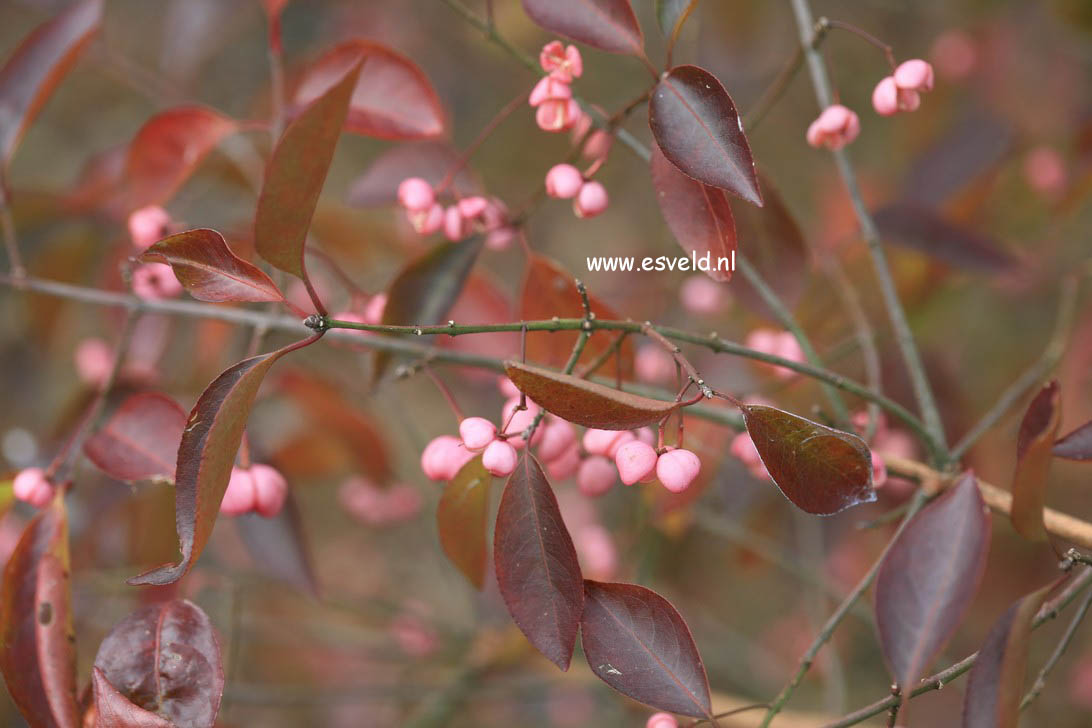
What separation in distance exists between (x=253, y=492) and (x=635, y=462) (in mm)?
339

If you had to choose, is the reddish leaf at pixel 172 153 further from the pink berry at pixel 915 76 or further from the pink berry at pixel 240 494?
the pink berry at pixel 915 76

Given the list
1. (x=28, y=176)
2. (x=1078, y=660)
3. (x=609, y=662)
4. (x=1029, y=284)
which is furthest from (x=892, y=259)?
(x=28, y=176)

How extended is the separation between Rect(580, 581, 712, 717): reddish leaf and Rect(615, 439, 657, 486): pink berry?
A: 79 millimetres

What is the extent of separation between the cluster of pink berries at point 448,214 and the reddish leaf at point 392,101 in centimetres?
5

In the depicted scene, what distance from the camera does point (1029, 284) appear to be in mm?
1525

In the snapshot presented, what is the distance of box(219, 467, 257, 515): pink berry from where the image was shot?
29.4 inches

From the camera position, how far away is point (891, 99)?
745 mm

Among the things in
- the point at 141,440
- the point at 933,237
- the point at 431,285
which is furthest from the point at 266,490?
the point at 933,237

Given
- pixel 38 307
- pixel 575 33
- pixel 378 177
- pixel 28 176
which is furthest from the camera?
pixel 28 176

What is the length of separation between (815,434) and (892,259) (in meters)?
0.75

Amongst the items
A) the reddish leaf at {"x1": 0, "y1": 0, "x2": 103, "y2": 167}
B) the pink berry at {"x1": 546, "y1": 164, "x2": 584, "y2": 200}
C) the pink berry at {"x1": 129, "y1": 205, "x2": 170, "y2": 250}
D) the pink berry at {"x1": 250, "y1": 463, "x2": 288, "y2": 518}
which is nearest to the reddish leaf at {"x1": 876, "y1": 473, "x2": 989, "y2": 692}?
the pink berry at {"x1": 546, "y1": 164, "x2": 584, "y2": 200}

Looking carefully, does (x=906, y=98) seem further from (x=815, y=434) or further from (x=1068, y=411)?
(x=1068, y=411)

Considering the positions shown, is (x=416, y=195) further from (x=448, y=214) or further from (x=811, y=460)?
(x=811, y=460)

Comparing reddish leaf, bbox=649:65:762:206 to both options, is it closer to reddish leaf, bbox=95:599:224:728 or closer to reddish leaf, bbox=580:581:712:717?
reddish leaf, bbox=580:581:712:717
